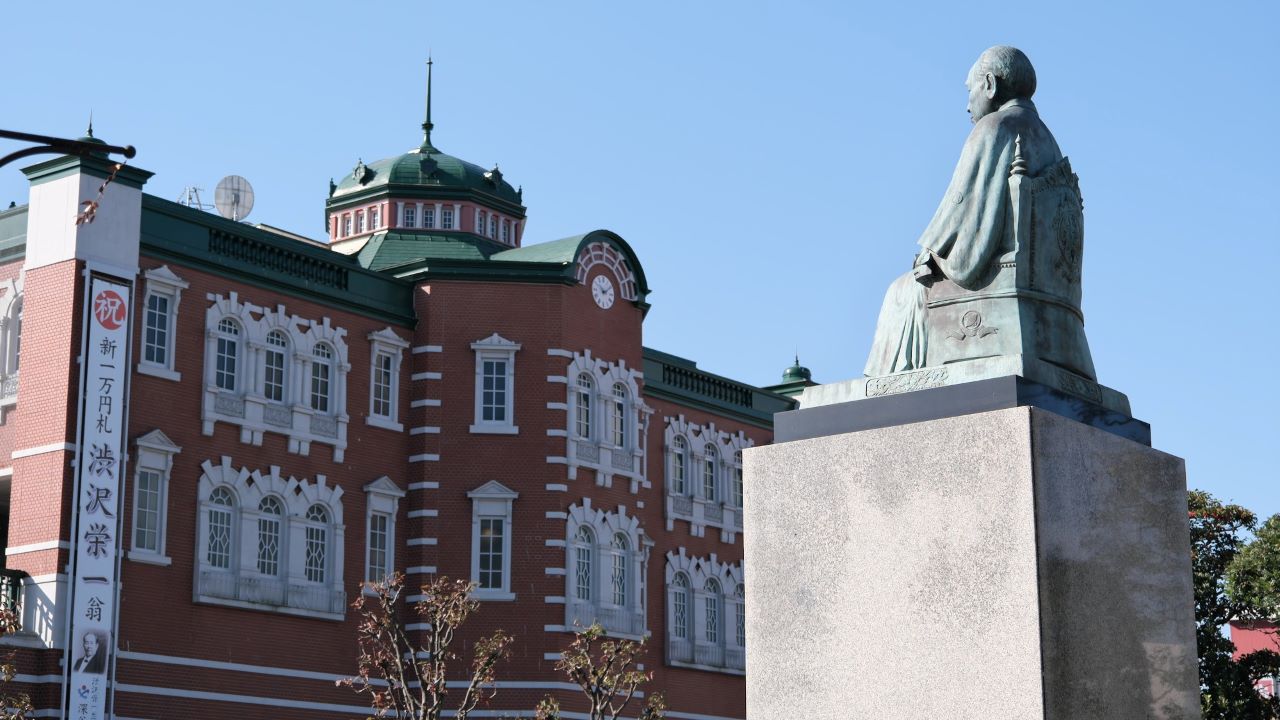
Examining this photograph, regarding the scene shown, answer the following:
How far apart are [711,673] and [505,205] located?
13.1 metres

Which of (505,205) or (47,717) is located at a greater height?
(505,205)

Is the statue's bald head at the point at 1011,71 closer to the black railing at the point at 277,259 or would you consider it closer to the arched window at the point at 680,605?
the black railing at the point at 277,259

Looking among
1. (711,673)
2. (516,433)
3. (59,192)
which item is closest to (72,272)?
(59,192)

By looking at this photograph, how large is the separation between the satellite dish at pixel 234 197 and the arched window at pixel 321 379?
6571mm

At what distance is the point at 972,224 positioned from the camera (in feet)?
31.7

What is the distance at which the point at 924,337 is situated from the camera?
9.84 meters

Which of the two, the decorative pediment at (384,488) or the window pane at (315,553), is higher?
the decorative pediment at (384,488)

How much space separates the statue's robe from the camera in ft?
31.5

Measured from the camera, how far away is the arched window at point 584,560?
121ft

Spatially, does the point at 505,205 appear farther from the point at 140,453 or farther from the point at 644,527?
the point at 140,453

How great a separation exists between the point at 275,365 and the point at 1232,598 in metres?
19.5

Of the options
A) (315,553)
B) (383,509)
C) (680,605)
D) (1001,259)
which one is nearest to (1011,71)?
(1001,259)

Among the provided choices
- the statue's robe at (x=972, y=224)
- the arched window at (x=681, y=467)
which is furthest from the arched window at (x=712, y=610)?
the statue's robe at (x=972, y=224)

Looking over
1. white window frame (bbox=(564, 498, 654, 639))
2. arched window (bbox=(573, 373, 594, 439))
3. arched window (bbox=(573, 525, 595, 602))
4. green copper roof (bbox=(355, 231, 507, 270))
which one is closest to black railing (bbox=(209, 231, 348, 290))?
arched window (bbox=(573, 373, 594, 439))
